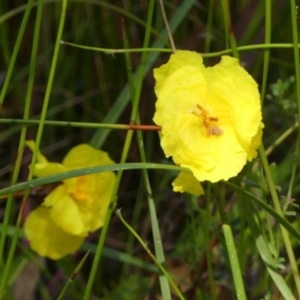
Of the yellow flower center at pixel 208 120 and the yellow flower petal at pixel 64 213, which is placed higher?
the yellow flower center at pixel 208 120

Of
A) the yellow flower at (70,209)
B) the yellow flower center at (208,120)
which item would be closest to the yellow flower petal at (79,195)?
the yellow flower at (70,209)

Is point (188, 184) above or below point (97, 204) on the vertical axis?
above

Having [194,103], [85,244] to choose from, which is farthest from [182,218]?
[194,103]

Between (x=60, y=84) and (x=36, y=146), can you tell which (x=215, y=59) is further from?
(x=36, y=146)

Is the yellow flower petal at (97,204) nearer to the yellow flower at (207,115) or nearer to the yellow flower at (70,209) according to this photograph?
the yellow flower at (70,209)

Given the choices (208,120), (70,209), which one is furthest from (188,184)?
(70,209)

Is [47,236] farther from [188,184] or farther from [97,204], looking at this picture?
[188,184]
